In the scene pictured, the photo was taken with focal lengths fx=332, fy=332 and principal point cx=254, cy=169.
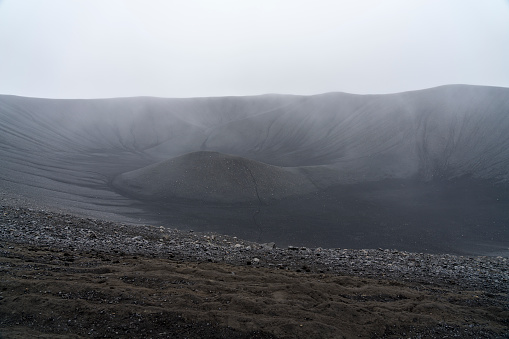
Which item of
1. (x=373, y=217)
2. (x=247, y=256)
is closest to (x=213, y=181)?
(x=373, y=217)

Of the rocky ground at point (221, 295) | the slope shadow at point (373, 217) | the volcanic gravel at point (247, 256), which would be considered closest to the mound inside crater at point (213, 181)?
the slope shadow at point (373, 217)

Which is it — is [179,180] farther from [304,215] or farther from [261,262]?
[261,262]

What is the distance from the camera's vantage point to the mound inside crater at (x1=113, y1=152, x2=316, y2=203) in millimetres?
25500

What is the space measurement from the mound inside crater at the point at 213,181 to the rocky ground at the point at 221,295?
1708 centimetres

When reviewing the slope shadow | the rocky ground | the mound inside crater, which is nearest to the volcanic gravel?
the rocky ground

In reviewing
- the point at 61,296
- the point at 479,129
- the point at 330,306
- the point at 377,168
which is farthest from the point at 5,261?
the point at 479,129

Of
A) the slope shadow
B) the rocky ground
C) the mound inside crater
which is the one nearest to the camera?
the rocky ground

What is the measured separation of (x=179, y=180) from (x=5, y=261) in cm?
2163

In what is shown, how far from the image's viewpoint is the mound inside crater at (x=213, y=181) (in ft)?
83.7

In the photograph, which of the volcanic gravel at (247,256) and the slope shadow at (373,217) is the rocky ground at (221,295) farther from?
the slope shadow at (373,217)

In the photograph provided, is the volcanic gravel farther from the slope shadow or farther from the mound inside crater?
the mound inside crater

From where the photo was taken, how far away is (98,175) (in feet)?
105

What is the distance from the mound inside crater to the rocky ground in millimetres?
17076

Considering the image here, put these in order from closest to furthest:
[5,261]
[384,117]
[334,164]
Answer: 1. [5,261]
2. [334,164]
3. [384,117]
